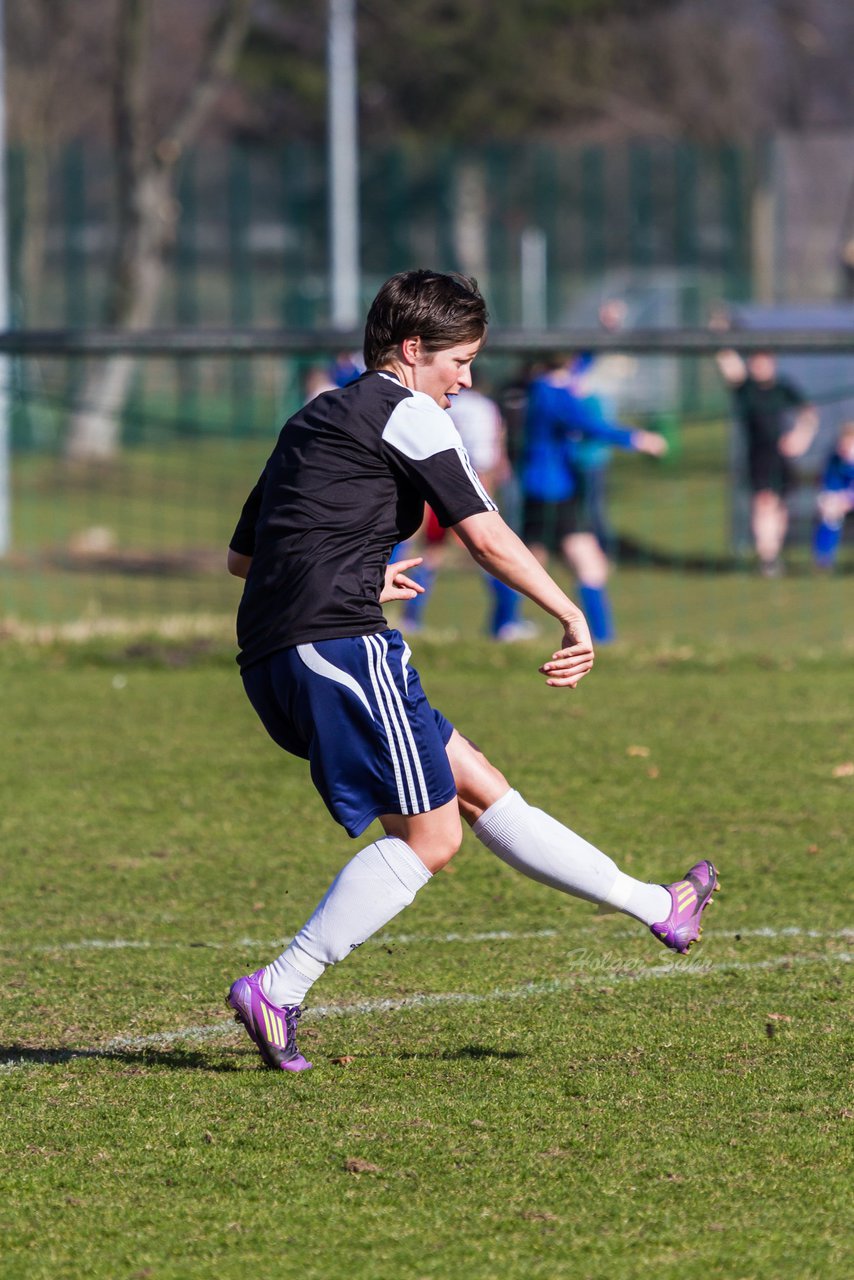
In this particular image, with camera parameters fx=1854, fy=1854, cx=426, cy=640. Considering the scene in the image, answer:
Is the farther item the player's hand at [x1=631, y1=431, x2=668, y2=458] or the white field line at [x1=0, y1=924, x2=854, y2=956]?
the player's hand at [x1=631, y1=431, x2=668, y2=458]

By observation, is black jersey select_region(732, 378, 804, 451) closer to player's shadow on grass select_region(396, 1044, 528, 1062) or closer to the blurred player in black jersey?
the blurred player in black jersey

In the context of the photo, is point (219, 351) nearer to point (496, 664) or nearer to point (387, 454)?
point (496, 664)

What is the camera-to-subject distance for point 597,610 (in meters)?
11.2

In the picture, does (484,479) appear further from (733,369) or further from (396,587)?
(396,587)

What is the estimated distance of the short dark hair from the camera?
13.8 ft

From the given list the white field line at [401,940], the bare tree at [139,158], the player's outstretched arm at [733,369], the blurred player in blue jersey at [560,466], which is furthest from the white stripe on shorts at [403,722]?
the bare tree at [139,158]

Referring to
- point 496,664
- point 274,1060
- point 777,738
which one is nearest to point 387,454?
point 274,1060

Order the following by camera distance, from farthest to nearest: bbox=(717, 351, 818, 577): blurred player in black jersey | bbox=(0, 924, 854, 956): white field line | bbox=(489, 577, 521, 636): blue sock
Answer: bbox=(717, 351, 818, 577): blurred player in black jersey
bbox=(489, 577, 521, 636): blue sock
bbox=(0, 924, 854, 956): white field line

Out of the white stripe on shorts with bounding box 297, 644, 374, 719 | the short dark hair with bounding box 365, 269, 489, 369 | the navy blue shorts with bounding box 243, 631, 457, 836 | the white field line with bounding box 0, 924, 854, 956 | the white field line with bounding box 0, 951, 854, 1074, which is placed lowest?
the white field line with bounding box 0, 924, 854, 956

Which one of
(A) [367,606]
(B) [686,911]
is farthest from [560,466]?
(A) [367,606]

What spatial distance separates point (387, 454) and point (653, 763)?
3.94m

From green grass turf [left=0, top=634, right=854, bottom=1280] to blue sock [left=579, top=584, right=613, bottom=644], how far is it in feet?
9.67

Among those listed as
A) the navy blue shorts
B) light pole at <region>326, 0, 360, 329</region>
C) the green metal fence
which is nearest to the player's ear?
the navy blue shorts

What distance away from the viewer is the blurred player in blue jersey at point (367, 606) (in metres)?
4.09
